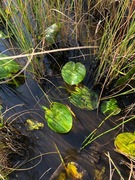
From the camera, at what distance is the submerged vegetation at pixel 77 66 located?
3.29ft

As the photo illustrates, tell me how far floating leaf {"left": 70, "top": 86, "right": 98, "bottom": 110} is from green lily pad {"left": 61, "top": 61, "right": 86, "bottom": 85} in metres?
0.07

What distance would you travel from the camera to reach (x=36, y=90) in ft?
4.06

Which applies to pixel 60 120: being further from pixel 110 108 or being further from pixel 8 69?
pixel 8 69

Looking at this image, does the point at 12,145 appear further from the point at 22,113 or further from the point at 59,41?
the point at 59,41

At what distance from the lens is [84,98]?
1149 millimetres

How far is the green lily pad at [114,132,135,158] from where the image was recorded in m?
0.97

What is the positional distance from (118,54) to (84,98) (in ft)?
0.91

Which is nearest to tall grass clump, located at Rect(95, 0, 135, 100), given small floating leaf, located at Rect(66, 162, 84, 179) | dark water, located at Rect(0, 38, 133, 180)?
dark water, located at Rect(0, 38, 133, 180)

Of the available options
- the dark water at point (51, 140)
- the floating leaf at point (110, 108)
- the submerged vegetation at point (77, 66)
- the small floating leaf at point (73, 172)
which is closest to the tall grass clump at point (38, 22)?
the submerged vegetation at point (77, 66)

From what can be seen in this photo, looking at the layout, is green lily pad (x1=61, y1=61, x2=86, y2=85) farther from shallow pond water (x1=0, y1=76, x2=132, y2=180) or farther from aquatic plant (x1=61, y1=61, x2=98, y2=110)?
shallow pond water (x1=0, y1=76, x2=132, y2=180)

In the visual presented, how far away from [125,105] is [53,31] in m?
0.53

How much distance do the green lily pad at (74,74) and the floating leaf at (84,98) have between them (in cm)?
7

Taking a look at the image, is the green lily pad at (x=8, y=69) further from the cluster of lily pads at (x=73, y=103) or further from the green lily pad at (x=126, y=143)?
the green lily pad at (x=126, y=143)

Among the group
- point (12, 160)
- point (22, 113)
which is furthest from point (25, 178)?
point (22, 113)
